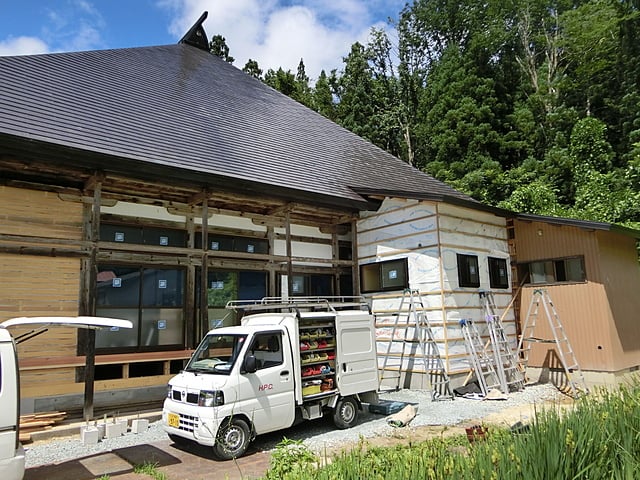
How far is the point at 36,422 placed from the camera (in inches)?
289

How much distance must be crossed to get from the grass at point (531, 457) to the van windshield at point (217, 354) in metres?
3.13

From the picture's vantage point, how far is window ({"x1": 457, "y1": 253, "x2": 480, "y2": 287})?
11.1 meters

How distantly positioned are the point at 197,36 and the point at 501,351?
16216mm

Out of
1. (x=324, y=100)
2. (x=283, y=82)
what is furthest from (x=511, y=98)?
(x=283, y=82)

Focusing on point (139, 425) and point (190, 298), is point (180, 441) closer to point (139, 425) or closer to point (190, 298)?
point (139, 425)

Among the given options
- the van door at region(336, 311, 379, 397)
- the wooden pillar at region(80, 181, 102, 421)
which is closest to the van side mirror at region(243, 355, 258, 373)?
the van door at region(336, 311, 379, 397)

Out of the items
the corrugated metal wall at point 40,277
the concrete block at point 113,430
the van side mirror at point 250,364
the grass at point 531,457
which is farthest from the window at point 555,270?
the corrugated metal wall at point 40,277

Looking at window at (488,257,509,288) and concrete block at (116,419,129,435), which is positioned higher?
window at (488,257,509,288)

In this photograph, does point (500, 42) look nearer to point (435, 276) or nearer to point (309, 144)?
point (309, 144)

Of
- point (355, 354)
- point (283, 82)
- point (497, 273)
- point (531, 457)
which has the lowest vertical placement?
point (531, 457)

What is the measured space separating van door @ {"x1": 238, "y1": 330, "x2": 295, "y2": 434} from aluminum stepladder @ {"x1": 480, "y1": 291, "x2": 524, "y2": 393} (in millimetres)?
5794

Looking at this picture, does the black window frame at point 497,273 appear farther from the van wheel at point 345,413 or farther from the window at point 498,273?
the van wheel at point 345,413

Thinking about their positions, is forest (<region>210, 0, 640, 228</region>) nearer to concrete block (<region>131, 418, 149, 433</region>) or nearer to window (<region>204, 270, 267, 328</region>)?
window (<region>204, 270, 267, 328</region>)

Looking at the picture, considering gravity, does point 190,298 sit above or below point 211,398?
above
